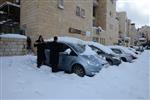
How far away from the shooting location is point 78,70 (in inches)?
461

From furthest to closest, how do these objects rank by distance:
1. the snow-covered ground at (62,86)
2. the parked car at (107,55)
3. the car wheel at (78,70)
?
the parked car at (107,55)
the car wheel at (78,70)
the snow-covered ground at (62,86)

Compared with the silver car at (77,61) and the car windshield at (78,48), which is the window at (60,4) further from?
the silver car at (77,61)

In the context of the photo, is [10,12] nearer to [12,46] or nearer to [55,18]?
[55,18]

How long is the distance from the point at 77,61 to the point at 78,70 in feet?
1.32

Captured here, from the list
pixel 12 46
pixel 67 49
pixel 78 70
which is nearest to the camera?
pixel 78 70

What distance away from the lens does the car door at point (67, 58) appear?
12.0 meters

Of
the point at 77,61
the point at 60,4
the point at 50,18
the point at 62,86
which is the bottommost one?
the point at 62,86

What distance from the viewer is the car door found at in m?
12.0

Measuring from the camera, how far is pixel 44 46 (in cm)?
1287

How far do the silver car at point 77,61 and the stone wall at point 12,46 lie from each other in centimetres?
394

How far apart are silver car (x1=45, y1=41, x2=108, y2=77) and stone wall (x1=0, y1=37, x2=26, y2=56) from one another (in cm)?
394

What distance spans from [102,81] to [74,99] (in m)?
2.94

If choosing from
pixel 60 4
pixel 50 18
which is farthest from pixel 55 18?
pixel 60 4

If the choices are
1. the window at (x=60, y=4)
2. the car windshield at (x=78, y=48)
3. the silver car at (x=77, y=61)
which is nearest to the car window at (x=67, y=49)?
the silver car at (x=77, y=61)
